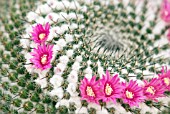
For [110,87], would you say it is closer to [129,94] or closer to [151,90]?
[129,94]

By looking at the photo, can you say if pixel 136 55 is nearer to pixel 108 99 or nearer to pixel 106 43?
pixel 106 43

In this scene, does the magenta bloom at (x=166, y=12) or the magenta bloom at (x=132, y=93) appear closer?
the magenta bloom at (x=132, y=93)

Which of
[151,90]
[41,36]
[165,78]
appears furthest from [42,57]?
[165,78]

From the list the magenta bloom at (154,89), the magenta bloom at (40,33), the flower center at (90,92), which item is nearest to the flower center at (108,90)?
the flower center at (90,92)

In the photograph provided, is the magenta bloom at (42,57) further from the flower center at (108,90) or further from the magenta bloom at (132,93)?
the magenta bloom at (132,93)

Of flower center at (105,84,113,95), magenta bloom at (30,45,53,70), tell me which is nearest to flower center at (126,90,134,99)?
flower center at (105,84,113,95)

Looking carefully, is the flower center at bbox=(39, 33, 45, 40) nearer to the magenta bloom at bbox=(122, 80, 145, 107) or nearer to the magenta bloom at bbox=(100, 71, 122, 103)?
Answer: the magenta bloom at bbox=(100, 71, 122, 103)
